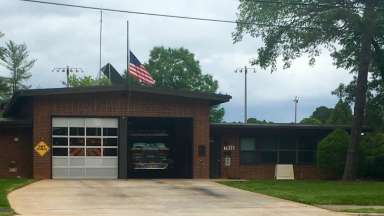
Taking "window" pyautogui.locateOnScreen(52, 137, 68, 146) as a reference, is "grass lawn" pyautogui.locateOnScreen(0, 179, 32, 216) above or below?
below

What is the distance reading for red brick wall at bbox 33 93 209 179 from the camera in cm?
3409

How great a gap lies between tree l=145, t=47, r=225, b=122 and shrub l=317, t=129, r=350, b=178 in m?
46.2

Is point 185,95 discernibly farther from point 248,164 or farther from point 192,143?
point 248,164

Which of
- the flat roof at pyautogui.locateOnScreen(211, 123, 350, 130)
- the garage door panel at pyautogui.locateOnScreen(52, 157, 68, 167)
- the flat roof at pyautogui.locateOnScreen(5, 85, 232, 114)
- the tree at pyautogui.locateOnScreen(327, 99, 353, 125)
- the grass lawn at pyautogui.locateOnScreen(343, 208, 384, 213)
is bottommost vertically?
the grass lawn at pyautogui.locateOnScreen(343, 208, 384, 213)

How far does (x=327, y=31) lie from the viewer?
33.3m

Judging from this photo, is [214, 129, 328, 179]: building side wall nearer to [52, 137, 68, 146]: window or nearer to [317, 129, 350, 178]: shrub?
[317, 129, 350, 178]: shrub

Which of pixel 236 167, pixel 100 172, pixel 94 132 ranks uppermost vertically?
pixel 94 132

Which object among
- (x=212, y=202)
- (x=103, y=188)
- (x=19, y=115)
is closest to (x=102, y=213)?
(x=212, y=202)

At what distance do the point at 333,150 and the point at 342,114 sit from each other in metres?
3.99

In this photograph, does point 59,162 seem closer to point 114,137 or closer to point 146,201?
point 114,137

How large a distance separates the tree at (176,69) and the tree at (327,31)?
47571mm

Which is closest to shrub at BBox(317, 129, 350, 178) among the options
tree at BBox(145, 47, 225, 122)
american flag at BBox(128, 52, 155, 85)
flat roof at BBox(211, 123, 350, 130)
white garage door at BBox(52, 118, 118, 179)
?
flat roof at BBox(211, 123, 350, 130)

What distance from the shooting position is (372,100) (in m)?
37.5

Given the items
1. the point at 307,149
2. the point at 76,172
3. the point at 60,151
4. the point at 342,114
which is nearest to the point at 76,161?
the point at 76,172
